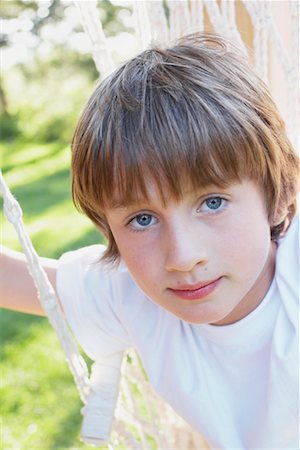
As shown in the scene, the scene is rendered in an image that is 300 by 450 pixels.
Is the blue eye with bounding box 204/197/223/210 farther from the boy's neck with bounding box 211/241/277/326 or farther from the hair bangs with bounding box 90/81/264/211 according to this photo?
the boy's neck with bounding box 211/241/277/326

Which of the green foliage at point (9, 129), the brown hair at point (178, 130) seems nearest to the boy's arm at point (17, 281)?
the brown hair at point (178, 130)

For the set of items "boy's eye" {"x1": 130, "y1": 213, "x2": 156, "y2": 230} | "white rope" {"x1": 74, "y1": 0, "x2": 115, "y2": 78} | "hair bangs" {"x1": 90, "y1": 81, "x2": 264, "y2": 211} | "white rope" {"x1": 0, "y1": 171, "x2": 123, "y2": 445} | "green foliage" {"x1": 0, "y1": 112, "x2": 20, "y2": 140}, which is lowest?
"white rope" {"x1": 0, "y1": 171, "x2": 123, "y2": 445}

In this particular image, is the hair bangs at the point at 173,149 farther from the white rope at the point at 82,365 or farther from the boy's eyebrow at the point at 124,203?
the white rope at the point at 82,365

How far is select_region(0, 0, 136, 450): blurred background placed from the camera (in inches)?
75.9

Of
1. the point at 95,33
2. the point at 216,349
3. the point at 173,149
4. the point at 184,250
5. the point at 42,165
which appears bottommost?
the point at 216,349

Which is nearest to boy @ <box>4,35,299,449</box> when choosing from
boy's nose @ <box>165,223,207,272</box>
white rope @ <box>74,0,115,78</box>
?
boy's nose @ <box>165,223,207,272</box>

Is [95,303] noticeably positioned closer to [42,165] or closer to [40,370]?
[40,370]

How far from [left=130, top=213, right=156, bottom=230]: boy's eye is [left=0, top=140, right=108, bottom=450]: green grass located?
0.97 meters

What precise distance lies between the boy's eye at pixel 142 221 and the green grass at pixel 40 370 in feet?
3.19

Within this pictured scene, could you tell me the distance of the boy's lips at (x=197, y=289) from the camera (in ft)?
3.09

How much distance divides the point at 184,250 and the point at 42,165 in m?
4.21

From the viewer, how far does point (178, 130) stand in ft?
3.04

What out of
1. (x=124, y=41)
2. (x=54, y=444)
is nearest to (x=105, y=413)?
(x=54, y=444)

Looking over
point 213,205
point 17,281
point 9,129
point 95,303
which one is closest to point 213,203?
point 213,205
